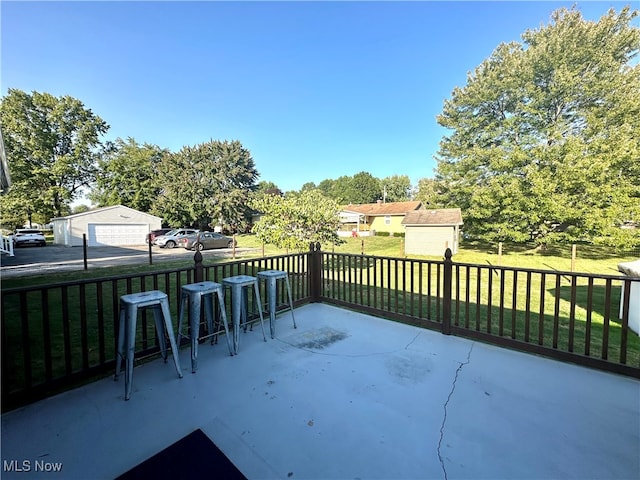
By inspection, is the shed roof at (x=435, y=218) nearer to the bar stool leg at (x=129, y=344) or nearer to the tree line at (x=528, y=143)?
the tree line at (x=528, y=143)

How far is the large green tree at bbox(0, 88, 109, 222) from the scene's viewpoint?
21625 millimetres

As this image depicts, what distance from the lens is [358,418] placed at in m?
1.88

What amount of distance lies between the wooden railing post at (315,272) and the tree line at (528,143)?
8.85ft

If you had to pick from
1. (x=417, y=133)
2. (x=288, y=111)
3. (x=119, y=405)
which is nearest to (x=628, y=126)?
(x=417, y=133)

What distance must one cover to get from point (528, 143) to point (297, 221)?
1277 centimetres

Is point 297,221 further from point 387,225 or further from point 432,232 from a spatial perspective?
point 387,225

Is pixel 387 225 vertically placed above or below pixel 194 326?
above

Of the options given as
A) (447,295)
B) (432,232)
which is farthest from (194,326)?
(432,232)

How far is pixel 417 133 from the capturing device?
19.5 metres

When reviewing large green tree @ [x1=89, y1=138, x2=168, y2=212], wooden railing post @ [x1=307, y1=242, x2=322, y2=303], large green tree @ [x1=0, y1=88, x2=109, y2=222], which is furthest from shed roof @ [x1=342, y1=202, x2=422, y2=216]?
large green tree @ [x1=0, y1=88, x2=109, y2=222]

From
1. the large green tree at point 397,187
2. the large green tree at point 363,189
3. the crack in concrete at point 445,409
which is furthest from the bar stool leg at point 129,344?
the large green tree at point 397,187

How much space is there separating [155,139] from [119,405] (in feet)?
108

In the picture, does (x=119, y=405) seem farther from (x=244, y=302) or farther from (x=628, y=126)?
(x=628, y=126)

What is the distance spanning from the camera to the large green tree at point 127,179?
2573 centimetres
